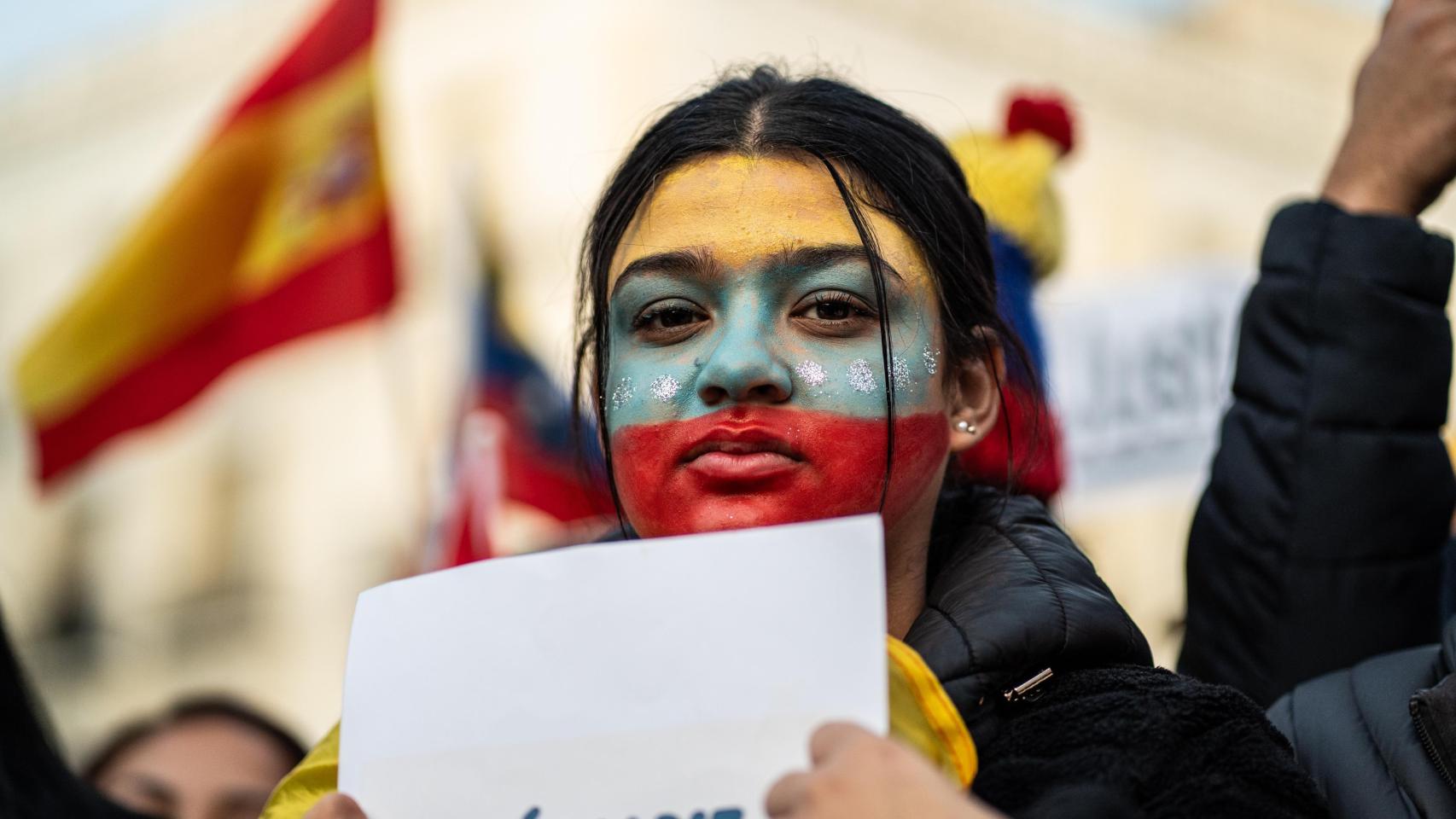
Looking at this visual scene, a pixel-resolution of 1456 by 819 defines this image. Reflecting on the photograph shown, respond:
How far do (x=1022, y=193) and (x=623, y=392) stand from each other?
164cm

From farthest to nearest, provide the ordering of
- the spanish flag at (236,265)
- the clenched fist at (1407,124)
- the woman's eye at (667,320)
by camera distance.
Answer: the spanish flag at (236,265)
the clenched fist at (1407,124)
the woman's eye at (667,320)

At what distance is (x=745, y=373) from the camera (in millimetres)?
1930

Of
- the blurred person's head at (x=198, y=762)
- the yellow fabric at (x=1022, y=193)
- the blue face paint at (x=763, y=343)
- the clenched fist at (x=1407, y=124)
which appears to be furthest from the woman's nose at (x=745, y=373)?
the blurred person's head at (x=198, y=762)

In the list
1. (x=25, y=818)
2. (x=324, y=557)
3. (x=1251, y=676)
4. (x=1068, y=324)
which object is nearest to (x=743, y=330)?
(x=1251, y=676)

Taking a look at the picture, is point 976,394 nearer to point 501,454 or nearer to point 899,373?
point 899,373

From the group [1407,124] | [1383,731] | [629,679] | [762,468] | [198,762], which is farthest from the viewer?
[198,762]

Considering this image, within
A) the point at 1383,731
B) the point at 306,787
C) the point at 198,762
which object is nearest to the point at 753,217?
the point at 306,787

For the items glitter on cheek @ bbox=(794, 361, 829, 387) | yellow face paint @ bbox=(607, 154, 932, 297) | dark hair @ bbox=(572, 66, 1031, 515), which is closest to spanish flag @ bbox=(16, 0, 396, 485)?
dark hair @ bbox=(572, 66, 1031, 515)

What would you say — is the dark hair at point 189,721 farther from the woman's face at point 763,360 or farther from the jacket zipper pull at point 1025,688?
the jacket zipper pull at point 1025,688

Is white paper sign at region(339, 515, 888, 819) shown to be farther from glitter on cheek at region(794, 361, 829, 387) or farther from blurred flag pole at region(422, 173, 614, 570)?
blurred flag pole at region(422, 173, 614, 570)

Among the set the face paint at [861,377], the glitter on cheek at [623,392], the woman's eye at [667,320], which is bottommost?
the glitter on cheek at [623,392]

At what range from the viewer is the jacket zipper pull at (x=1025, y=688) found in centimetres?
180

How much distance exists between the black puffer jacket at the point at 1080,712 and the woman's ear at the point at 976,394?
255mm

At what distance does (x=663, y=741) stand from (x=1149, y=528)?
55.0ft
